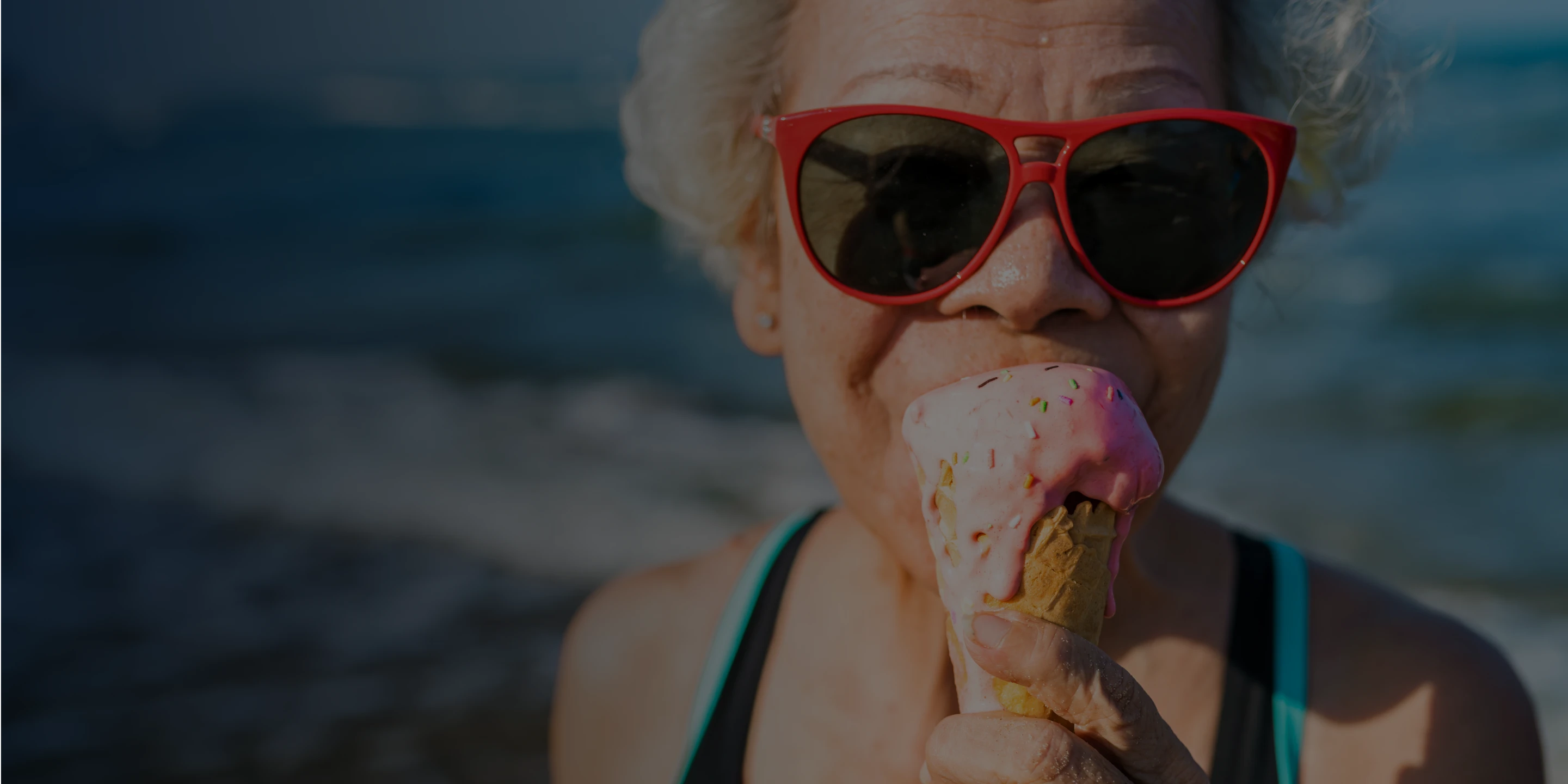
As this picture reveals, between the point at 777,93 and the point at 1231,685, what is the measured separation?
145 cm

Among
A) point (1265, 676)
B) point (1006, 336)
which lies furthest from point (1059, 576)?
point (1265, 676)

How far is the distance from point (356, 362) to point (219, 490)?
2.91 meters

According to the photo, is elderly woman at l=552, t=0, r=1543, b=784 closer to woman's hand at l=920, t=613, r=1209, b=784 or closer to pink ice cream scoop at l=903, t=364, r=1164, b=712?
A: woman's hand at l=920, t=613, r=1209, b=784

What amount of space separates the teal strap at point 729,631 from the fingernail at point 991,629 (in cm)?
122

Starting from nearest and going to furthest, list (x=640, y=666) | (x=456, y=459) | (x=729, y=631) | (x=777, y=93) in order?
(x=777, y=93) → (x=729, y=631) → (x=640, y=666) → (x=456, y=459)

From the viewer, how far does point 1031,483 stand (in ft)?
4.81

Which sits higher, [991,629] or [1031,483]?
[1031,483]

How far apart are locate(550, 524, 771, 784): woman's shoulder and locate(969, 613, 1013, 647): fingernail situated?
1.32m

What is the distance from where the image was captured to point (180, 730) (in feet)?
17.1

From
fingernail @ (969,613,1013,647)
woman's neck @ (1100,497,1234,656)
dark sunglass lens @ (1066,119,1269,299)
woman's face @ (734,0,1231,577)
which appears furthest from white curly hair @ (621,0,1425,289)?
fingernail @ (969,613,1013,647)

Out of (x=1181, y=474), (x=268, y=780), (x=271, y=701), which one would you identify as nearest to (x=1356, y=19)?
(x=268, y=780)

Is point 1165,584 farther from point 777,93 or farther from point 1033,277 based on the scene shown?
point 777,93

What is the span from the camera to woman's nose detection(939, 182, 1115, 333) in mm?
1681

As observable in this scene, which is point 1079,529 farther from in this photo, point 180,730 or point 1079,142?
point 180,730
